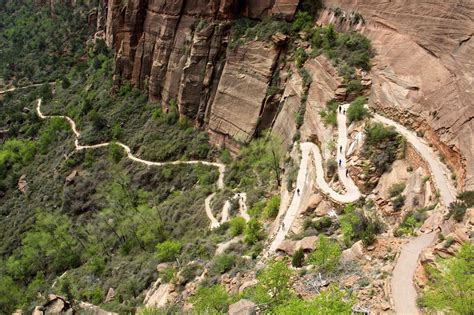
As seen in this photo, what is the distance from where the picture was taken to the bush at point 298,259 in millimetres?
23969

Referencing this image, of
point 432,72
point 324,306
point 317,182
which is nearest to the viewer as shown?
A: point 324,306

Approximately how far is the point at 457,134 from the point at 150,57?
52.7 metres

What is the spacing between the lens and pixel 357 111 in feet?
117

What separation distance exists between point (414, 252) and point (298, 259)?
257 inches

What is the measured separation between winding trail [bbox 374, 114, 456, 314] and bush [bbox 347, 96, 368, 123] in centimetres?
667

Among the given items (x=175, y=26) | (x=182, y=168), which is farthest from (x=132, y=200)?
(x=175, y=26)

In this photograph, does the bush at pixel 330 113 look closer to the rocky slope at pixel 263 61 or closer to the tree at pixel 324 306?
the rocky slope at pixel 263 61

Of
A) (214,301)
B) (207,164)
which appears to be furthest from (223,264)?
(207,164)

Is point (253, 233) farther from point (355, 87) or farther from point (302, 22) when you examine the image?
point (302, 22)

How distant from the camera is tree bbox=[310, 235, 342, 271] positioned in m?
21.6

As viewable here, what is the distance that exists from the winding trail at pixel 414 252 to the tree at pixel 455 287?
0.80 meters

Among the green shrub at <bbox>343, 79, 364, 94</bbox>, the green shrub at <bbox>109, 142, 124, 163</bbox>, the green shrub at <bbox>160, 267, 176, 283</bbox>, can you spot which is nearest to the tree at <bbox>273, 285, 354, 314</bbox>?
the green shrub at <bbox>160, 267, 176, 283</bbox>

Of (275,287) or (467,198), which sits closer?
A: (467,198)

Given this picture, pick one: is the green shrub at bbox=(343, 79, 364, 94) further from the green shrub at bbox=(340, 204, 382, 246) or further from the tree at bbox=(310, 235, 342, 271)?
the tree at bbox=(310, 235, 342, 271)
